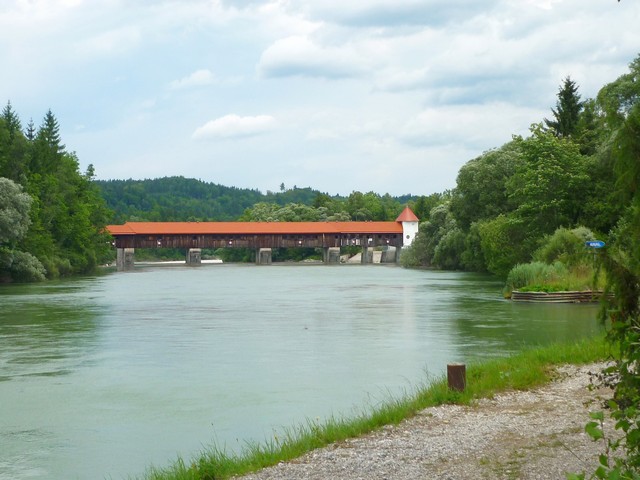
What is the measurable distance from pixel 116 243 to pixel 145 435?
75.0 meters

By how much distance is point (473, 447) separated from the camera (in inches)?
298

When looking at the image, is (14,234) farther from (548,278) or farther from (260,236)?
(260,236)

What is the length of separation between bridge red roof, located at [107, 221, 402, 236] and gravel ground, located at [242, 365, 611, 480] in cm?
7694

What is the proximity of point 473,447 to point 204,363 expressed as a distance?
9.70 metres

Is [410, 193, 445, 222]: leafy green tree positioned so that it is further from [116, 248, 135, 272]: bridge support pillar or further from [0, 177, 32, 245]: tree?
[0, 177, 32, 245]: tree

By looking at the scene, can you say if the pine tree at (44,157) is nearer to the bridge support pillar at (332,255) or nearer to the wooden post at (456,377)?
the bridge support pillar at (332,255)

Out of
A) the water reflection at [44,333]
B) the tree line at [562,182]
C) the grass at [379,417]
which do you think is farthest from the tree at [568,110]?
the grass at [379,417]

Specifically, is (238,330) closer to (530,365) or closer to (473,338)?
(473,338)

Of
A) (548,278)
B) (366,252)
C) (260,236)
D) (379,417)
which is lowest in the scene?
(379,417)

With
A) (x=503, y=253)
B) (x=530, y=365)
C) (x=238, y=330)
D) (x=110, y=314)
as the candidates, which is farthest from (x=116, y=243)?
(x=530, y=365)

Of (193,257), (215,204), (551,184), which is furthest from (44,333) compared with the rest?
(215,204)

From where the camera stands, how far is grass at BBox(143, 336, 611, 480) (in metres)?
7.76

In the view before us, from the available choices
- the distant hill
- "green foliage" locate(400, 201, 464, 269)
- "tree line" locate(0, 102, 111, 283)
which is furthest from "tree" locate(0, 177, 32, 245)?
the distant hill

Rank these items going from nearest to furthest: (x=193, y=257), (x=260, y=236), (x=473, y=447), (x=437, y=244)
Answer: (x=473, y=447) < (x=437, y=244) < (x=260, y=236) < (x=193, y=257)
